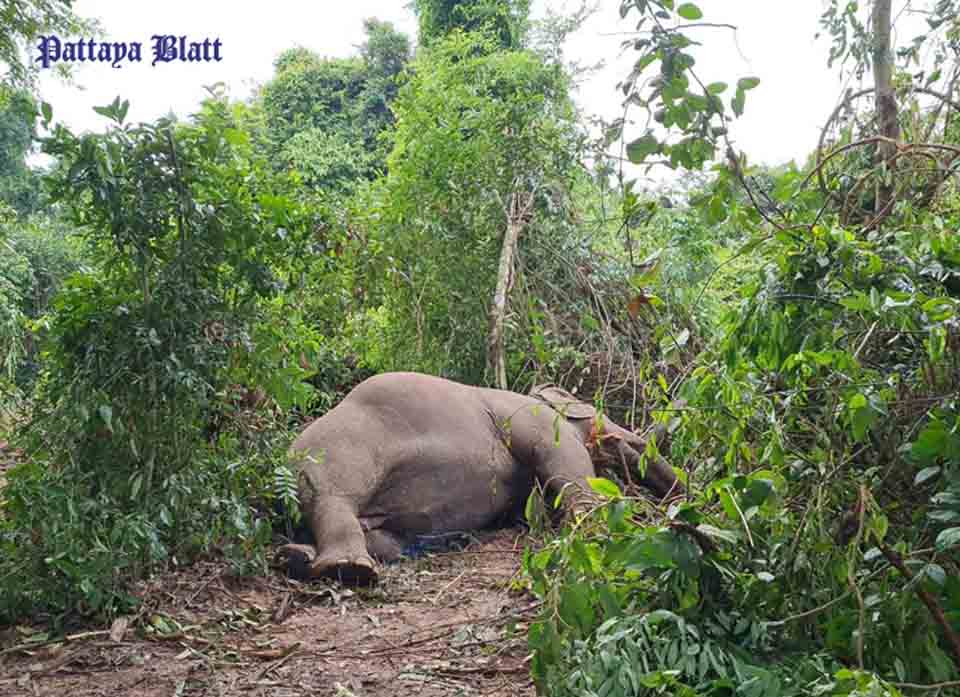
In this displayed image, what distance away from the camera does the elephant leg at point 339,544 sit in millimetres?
3893

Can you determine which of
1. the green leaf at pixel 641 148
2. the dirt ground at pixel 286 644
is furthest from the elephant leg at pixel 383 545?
the green leaf at pixel 641 148

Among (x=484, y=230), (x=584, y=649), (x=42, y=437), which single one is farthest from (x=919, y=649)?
(x=484, y=230)

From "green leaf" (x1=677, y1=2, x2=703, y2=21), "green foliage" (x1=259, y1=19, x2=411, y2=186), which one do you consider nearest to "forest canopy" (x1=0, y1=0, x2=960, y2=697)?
"green leaf" (x1=677, y1=2, x2=703, y2=21)

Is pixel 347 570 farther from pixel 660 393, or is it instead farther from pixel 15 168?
pixel 15 168

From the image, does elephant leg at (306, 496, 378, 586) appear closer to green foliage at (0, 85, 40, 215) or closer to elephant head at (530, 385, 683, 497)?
elephant head at (530, 385, 683, 497)

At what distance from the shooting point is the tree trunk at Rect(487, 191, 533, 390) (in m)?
6.20

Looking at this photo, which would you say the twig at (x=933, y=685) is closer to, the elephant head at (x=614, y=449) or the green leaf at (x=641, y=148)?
the green leaf at (x=641, y=148)

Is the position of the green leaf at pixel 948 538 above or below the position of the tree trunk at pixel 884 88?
below

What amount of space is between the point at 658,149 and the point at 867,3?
1.13 meters

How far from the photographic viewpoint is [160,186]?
3.41 meters

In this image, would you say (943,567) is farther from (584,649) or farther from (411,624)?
(411,624)

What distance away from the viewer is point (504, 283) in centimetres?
631

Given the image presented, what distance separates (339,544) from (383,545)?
0.46 m

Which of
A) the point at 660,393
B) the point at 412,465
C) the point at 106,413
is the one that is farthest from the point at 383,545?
the point at 660,393
